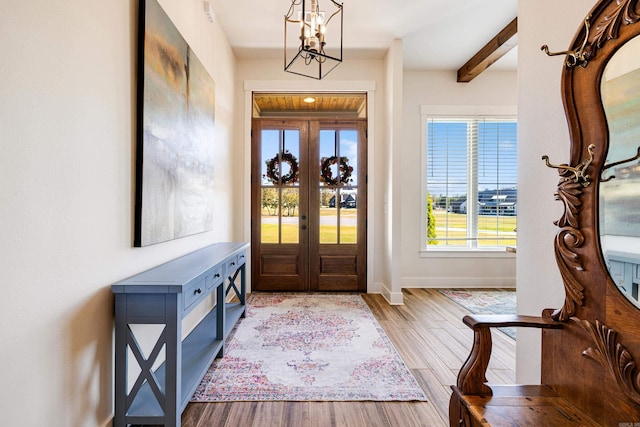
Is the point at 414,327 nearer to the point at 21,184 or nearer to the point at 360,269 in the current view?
the point at 360,269

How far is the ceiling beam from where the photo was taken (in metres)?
3.67

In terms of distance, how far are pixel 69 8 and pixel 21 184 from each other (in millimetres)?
769

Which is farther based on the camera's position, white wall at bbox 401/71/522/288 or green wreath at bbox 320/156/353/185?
white wall at bbox 401/71/522/288

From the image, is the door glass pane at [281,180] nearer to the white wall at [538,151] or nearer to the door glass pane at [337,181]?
the door glass pane at [337,181]

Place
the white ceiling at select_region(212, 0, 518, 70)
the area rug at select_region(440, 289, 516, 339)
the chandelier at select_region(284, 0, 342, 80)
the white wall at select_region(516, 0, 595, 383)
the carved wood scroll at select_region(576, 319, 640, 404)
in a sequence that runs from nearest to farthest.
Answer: the carved wood scroll at select_region(576, 319, 640, 404) → the white wall at select_region(516, 0, 595, 383) → the chandelier at select_region(284, 0, 342, 80) → the white ceiling at select_region(212, 0, 518, 70) → the area rug at select_region(440, 289, 516, 339)

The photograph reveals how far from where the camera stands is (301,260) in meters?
4.51

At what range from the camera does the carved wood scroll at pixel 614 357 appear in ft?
3.22

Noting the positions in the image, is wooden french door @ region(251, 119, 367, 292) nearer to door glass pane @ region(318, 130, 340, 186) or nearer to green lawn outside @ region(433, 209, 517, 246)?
door glass pane @ region(318, 130, 340, 186)

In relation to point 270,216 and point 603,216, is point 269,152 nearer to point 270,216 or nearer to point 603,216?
point 270,216

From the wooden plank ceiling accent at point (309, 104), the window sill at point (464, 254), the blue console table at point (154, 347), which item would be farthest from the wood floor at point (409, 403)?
the wooden plank ceiling accent at point (309, 104)

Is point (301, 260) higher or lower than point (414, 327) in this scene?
higher

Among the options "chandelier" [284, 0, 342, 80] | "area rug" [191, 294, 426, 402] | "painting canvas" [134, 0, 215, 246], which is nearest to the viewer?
"painting canvas" [134, 0, 215, 246]

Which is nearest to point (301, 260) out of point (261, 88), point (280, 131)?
point (280, 131)

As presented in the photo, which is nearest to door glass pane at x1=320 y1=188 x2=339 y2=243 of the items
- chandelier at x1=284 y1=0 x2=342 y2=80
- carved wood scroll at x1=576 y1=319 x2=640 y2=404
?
chandelier at x1=284 y1=0 x2=342 y2=80
